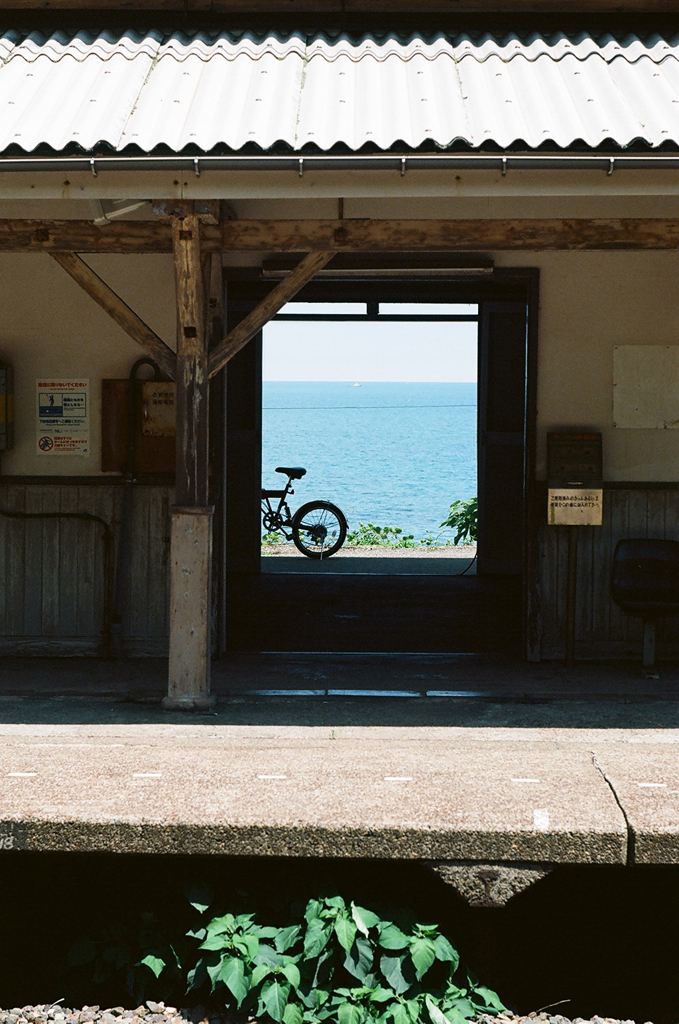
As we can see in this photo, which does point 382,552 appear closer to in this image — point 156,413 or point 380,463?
point 156,413

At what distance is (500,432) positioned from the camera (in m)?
11.3

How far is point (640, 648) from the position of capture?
7102mm

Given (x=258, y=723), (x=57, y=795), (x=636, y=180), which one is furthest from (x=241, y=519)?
(x=57, y=795)

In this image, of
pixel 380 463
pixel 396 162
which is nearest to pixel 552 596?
pixel 396 162

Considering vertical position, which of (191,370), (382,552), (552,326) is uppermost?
(552,326)

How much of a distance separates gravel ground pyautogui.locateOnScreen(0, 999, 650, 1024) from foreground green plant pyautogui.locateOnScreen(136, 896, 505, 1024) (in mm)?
52

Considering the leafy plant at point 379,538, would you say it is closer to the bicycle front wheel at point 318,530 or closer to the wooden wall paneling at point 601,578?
the bicycle front wheel at point 318,530

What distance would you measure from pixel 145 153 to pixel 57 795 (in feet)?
9.60

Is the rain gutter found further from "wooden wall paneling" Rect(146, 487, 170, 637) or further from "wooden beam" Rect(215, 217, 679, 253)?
Result: "wooden wall paneling" Rect(146, 487, 170, 637)

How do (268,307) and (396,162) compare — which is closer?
(396,162)

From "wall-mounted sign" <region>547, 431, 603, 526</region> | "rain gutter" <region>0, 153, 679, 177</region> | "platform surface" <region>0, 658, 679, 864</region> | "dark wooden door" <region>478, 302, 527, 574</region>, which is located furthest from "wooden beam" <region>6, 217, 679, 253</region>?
"dark wooden door" <region>478, 302, 527, 574</region>

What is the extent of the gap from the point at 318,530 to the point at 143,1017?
961cm

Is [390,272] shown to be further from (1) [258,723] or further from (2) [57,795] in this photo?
(2) [57,795]

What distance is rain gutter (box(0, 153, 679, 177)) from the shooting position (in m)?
4.88
